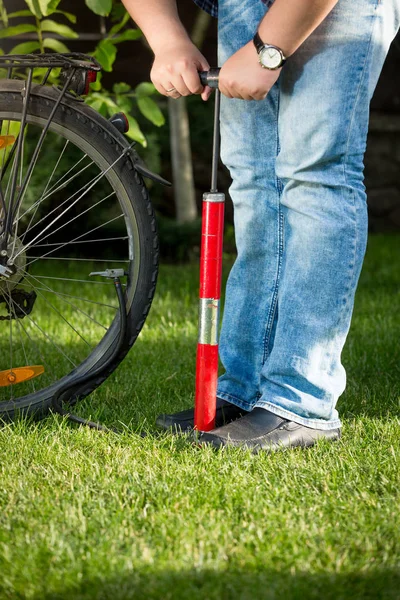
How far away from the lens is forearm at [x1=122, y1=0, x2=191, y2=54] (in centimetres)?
182

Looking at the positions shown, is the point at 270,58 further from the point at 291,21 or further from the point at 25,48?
the point at 25,48

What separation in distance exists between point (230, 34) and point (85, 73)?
13.8 inches

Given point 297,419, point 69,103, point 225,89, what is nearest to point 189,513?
point 297,419

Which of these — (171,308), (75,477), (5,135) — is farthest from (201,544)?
(171,308)

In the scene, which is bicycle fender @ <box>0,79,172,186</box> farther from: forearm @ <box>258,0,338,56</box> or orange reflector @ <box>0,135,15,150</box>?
forearm @ <box>258,0,338,56</box>

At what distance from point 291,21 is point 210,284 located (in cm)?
55

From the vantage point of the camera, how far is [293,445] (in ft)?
5.87

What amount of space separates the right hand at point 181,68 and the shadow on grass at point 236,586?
102 centimetres

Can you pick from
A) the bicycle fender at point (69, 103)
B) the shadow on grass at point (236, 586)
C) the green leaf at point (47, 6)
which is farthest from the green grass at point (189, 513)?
the green leaf at point (47, 6)

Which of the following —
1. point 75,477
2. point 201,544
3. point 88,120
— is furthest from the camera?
point 88,120

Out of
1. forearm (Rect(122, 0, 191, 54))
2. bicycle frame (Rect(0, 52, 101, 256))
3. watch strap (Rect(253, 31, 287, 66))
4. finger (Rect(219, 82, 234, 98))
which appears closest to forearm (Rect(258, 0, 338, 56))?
watch strap (Rect(253, 31, 287, 66))

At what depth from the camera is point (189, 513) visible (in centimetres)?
141

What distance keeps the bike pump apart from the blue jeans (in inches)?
6.3

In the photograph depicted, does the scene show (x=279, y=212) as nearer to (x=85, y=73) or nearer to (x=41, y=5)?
(x=85, y=73)
